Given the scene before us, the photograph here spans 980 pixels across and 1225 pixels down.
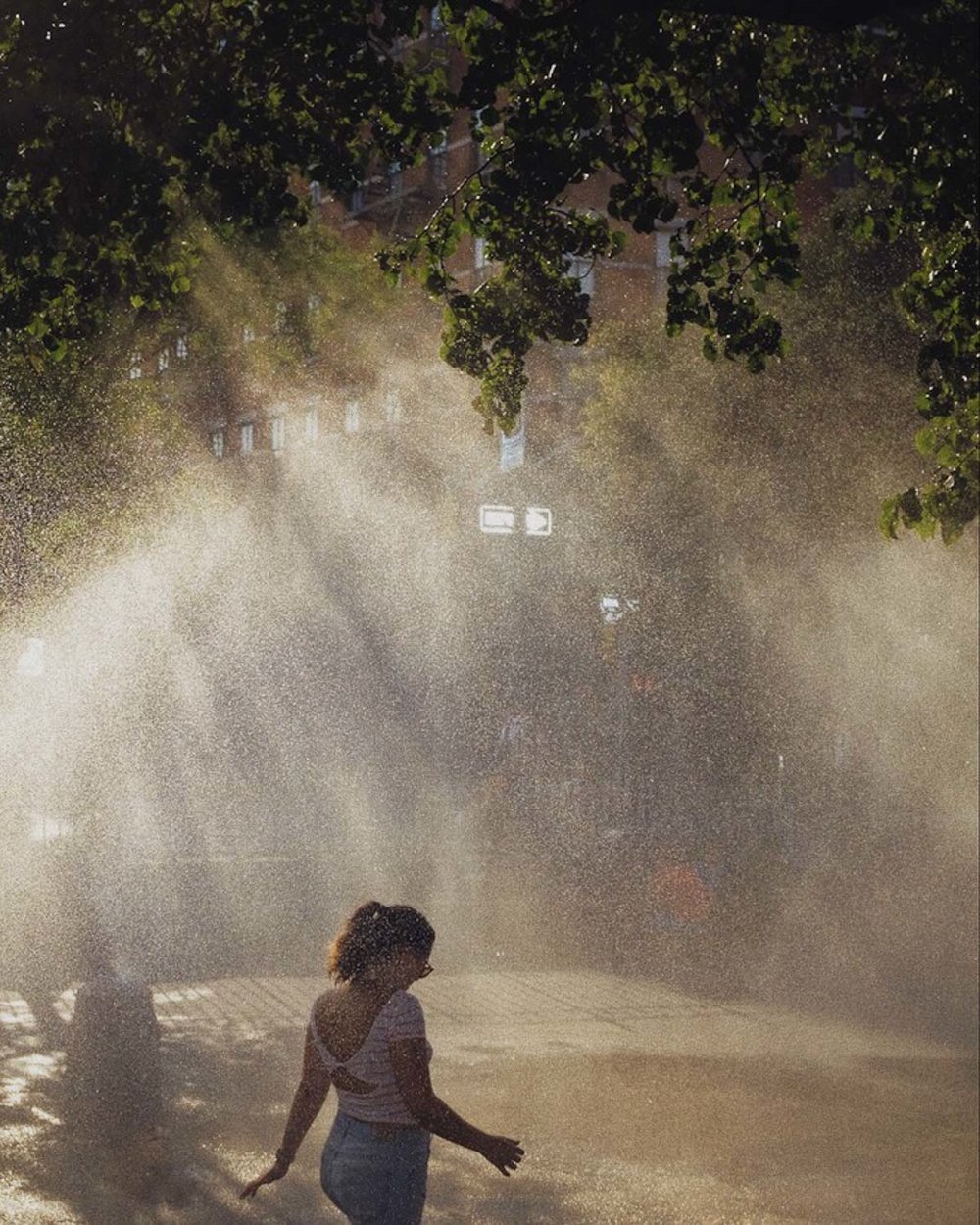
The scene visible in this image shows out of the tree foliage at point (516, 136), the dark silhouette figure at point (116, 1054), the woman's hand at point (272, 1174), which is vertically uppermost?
the tree foliage at point (516, 136)

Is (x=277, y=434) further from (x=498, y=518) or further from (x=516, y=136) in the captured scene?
(x=516, y=136)

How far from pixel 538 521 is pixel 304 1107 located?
20.7 metres

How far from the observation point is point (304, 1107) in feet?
18.5

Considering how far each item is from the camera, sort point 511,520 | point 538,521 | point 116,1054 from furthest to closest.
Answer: point 511,520
point 538,521
point 116,1054

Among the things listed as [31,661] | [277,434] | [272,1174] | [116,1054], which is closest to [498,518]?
[31,661]

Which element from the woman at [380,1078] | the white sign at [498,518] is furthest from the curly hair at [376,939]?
the white sign at [498,518]

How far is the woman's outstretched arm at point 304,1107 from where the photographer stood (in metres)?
5.55

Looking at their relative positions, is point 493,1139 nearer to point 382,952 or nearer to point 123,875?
point 382,952

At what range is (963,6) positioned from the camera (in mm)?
6504

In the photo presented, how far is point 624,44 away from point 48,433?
14.0 m

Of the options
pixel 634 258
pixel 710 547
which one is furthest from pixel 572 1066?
pixel 634 258

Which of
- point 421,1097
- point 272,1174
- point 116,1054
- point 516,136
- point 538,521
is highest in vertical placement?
point 538,521

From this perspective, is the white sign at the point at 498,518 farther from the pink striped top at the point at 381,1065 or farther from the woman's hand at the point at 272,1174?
the pink striped top at the point at 381,1065

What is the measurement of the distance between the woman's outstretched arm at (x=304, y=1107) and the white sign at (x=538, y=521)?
20.5 meters
